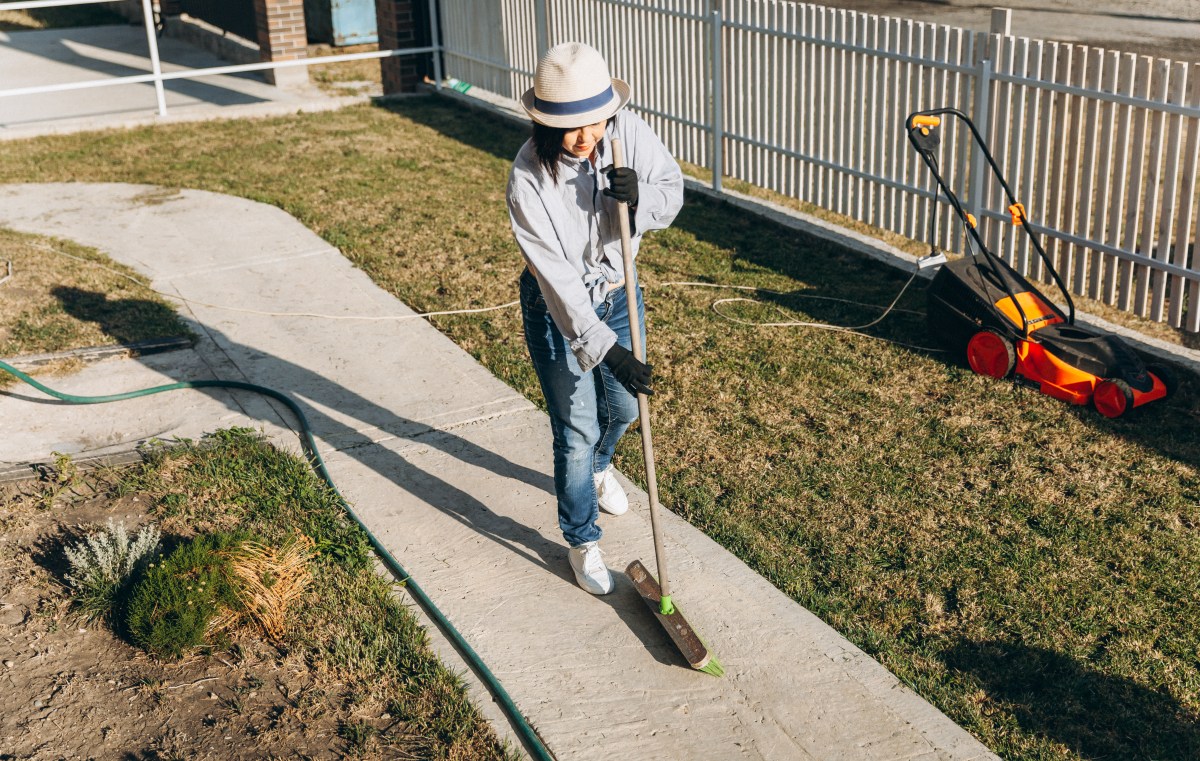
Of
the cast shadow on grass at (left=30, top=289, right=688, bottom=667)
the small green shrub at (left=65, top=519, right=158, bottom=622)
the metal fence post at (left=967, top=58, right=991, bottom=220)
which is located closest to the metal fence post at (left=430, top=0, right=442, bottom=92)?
the cast shadow on grass at (left=30, top=289, right=688, bottom=667)

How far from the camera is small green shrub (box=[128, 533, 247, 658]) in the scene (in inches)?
170

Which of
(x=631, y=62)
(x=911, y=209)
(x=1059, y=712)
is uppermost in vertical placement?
(x=631, y=62)

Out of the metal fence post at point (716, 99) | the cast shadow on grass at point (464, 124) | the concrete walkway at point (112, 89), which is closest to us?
the metal fence post at point (716, 99)

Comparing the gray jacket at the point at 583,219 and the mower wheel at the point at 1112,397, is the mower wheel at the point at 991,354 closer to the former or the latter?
the mower wheel at the point at 1112,397

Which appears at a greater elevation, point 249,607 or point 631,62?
point 631,62

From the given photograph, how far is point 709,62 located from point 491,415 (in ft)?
16.4

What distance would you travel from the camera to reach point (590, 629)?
4.48 meters

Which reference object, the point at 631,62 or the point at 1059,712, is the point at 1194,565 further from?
the point at 631,62

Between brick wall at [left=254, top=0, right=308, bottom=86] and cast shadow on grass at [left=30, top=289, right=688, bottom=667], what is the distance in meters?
8.82

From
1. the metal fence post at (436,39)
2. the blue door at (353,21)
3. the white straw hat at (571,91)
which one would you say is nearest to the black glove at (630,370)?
the white straw hat at (571,91)

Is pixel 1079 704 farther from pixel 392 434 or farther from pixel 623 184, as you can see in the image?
pixel 392 434

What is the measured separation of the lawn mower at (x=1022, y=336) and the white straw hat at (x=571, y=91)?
2661 mm

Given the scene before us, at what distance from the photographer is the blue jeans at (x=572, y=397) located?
444cm

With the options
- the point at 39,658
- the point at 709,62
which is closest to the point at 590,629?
the point at 39,658
